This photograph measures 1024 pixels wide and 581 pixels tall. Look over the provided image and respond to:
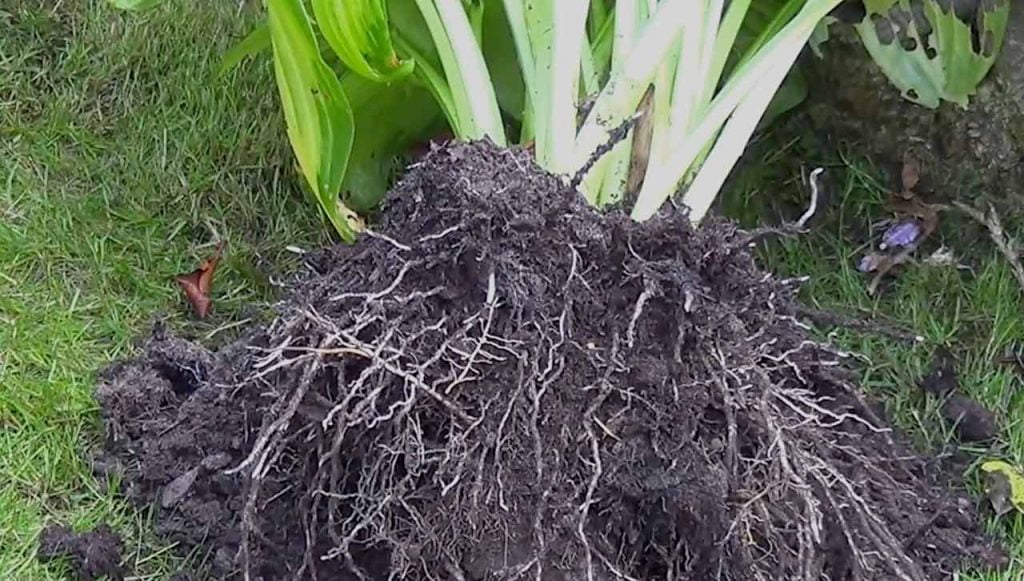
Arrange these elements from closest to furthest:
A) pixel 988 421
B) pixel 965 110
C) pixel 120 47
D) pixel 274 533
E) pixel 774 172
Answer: pixel 274 533
pixel 988 421
pixel 965 110
pixel 774 172
pixel 120 47

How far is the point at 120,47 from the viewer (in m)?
2.14

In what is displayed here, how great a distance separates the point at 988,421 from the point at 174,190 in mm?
1166

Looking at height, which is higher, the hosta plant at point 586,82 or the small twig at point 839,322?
the hosta plant at point 586,82

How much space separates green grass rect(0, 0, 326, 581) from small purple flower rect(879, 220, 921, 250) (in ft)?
2.65

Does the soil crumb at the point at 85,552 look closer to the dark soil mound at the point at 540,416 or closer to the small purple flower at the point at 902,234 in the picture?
the dark soil mound at the point at 540,416

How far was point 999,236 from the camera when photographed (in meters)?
1.75

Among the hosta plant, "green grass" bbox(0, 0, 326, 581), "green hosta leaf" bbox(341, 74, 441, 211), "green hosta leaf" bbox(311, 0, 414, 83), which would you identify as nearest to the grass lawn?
"green grass" bbox(0, 0, 326, 581)

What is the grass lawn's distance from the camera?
1.60 m

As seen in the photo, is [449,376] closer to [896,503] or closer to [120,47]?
[896,503]

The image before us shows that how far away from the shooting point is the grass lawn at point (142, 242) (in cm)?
160

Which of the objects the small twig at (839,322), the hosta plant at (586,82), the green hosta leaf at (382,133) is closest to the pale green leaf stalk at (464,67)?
the hosta plant at (586,82)

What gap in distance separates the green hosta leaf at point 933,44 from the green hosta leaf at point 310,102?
2.33 ft

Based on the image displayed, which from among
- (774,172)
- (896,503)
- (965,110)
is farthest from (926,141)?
(896,503)

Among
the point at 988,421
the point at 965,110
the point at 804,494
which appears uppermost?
the point at 965,110
